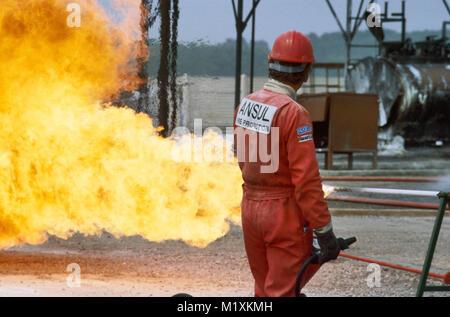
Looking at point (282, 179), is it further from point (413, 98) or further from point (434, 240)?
point (413, 98)

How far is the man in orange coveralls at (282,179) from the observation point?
131 inches

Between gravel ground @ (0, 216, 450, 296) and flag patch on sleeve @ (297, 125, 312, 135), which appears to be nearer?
flag patch on sleeve @ (297, 125, 312, 135)

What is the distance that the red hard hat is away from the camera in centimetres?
355

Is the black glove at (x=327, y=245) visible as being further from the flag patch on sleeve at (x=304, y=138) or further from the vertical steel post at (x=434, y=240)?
the vertical steel post at (x=434, y=240)

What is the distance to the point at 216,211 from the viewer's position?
24.7 feet

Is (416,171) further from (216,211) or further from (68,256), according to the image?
(68,256)

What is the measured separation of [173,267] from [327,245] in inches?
126

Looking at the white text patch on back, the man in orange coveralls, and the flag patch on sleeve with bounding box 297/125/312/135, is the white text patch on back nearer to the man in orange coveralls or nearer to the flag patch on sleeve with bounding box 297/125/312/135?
the man in orange coveralls

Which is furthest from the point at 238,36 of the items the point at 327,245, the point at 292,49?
the point at 327,245


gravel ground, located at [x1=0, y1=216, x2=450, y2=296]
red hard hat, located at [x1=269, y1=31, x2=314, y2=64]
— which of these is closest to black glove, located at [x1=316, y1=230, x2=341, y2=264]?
red hard hat, located at [x1=269, y1=31, x2=314, y2=64]
